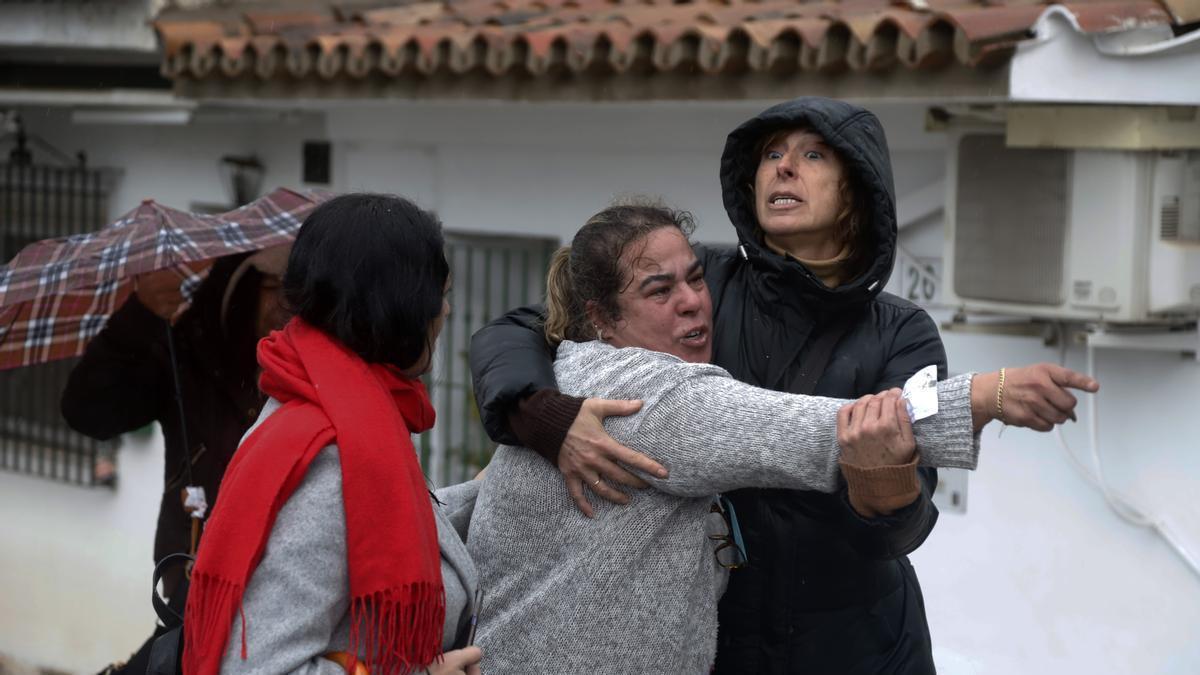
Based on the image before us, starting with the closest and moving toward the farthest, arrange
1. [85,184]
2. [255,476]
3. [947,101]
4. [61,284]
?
[255,476] → [61,284] → [947,101] → [85,184]

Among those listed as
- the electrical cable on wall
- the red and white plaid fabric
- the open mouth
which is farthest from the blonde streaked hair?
the electrical cable on wall

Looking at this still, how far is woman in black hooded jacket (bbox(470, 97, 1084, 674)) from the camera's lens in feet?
7.38

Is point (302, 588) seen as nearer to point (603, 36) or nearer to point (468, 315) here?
point (603, 36)

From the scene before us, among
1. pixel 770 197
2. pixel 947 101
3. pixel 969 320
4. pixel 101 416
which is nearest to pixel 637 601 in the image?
pixel 770 197

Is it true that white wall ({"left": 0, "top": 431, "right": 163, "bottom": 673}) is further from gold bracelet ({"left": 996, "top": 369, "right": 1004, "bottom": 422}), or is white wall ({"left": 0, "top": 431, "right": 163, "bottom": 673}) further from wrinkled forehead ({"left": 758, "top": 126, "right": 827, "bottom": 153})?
gold bracelet ({"left": 996, "top": 369, "right": 1004, "bottom": 422})

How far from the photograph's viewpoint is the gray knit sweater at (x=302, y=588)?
72.3 inches

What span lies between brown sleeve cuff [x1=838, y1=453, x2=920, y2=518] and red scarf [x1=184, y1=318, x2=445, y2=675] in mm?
614

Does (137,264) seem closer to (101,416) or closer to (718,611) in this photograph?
(101,416)

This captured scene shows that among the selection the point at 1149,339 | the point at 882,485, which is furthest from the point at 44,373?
the point at 882,485

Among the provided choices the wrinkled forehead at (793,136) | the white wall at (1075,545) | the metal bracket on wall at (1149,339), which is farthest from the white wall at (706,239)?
the wrinkled forehead at (793,136)

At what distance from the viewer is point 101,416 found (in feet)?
11.1

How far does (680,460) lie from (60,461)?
6798mm

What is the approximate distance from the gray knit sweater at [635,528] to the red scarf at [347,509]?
18 centimetres

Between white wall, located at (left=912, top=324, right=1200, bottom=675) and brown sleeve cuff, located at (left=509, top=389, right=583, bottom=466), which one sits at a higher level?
brown sleeve cuff, located at (left=509, top=389, right=583, bottom=466)
